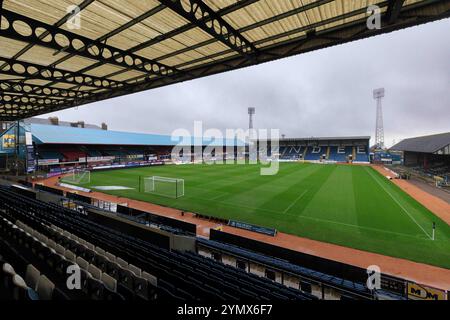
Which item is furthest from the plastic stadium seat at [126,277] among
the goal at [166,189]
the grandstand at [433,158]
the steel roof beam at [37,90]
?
the grandstand at [433,158]

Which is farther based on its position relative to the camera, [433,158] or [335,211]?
[433,158]

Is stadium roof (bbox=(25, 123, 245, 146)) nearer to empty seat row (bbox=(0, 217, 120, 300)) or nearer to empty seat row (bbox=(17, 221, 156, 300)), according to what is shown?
empty seat row (bbox=(0, 217, 120, 300))

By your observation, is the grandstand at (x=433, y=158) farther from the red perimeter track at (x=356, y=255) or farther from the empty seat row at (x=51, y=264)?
the empty seat row at (x=51, y=264)

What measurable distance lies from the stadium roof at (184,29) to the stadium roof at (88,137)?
3086cm

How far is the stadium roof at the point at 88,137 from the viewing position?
36281mm

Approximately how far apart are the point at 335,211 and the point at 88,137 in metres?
44.9

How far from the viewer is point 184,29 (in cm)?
746

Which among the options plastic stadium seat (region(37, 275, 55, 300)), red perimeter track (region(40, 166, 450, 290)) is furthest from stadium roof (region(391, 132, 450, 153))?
plastic stadium seat (region(37, 275, 55, 300))

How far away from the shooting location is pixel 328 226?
13.8 metres

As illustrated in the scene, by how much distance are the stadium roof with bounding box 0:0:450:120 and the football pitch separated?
32.7ft

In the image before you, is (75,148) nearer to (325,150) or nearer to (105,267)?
(105,267)

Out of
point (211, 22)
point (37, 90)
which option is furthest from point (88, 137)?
point (211, 22)

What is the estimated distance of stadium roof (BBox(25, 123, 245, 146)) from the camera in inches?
1428
